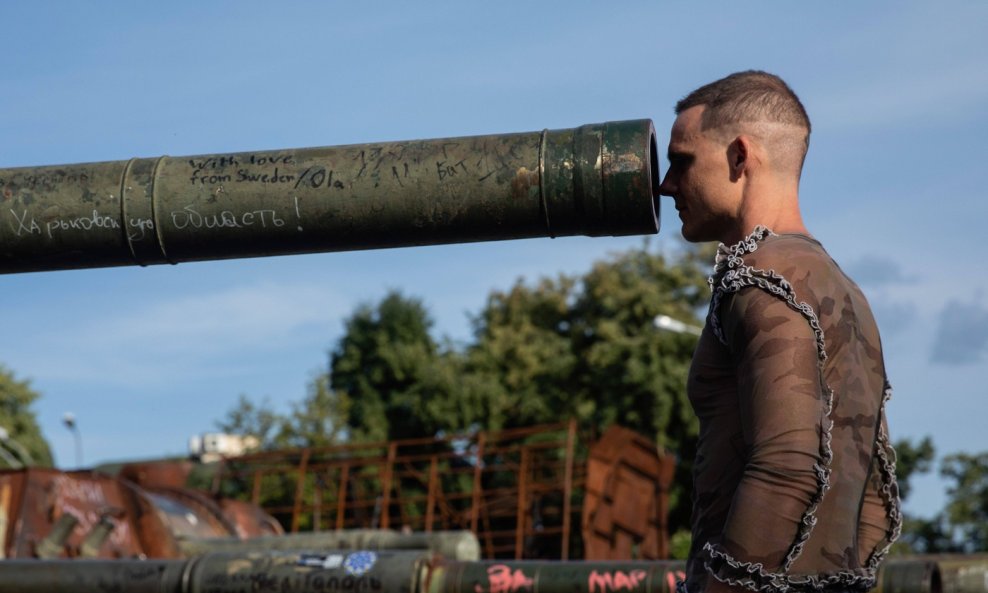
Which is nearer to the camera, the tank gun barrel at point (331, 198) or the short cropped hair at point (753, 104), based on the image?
the short cropped hair at point (753, 104)

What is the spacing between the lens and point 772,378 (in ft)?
8.61

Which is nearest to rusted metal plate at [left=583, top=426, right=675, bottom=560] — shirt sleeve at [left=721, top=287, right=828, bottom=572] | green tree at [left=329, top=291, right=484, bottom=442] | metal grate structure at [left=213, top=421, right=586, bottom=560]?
metal grate structure at [left=213, top=421, right=586, bottom=560]

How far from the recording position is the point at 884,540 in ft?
9.83

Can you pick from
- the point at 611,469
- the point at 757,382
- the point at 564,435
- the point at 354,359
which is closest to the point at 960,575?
the point at 757,382

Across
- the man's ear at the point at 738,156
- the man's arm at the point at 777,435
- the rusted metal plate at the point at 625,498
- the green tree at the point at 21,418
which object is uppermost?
the green tree at the point at 21,418

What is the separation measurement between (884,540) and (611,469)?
22902 millimetres

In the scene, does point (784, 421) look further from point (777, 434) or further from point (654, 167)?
point (654, 167)

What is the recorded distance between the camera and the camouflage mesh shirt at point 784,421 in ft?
8.47

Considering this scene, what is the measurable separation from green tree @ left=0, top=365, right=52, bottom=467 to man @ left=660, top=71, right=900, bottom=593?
5414cm

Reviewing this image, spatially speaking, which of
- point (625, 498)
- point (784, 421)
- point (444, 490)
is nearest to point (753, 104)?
point (784, 421)

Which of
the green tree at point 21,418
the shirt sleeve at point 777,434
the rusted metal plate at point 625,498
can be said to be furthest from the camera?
the green tree at point 21,418

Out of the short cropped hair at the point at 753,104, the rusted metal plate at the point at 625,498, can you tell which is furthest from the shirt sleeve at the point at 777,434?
the rusted metal plate at the point at 625,498

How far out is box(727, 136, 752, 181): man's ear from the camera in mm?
2912

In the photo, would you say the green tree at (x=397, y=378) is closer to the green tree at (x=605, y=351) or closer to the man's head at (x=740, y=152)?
the green tree at (x=605, y=351)
